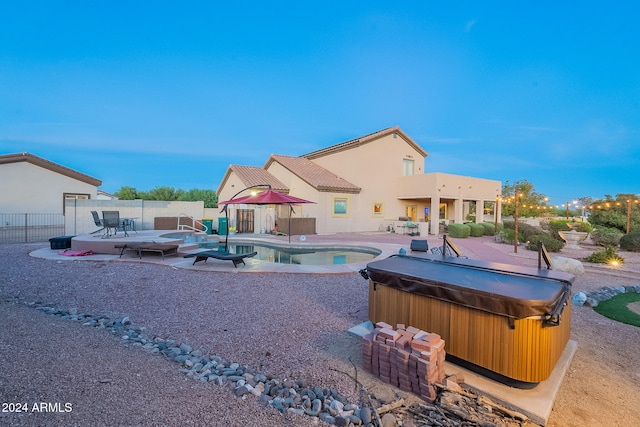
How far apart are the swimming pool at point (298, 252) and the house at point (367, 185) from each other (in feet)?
19.3

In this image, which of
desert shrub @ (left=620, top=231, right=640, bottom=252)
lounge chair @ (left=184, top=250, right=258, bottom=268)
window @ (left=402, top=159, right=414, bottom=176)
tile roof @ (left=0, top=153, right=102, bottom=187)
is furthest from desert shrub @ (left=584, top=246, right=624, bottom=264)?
tile roof @ (left=0, top=153, right=102, bottom=187)

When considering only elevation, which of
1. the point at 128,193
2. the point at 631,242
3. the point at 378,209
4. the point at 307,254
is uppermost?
the point at 128,193

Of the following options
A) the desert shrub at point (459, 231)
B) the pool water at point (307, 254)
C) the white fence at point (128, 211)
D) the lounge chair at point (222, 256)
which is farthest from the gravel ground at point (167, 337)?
the desert shrub at point (459, 231)

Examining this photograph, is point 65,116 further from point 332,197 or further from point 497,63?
point 497,63

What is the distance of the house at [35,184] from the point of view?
1848cm

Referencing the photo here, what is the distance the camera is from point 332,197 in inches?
766

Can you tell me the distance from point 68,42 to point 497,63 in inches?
1690

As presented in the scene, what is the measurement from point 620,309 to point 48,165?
29.2 meters

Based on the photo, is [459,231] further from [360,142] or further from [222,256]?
[222,256]

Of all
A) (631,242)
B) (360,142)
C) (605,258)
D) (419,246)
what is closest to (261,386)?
(419,246)

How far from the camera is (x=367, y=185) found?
21312 millimetres

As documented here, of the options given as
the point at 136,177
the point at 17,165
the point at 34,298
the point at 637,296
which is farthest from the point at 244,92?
the point at 637,296

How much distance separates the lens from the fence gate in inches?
742

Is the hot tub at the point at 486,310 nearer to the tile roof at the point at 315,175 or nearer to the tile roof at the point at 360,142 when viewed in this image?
the tile roof at the point at 315,175
